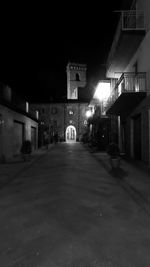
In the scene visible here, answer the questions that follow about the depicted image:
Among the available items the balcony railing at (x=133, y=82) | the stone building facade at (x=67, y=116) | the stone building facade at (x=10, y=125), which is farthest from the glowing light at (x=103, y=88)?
the stone building facade at (x=67, y=116)

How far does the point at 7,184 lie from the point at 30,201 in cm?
250

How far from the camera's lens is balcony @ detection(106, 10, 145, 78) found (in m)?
10.9

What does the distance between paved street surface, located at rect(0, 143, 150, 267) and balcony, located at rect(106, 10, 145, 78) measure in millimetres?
7920

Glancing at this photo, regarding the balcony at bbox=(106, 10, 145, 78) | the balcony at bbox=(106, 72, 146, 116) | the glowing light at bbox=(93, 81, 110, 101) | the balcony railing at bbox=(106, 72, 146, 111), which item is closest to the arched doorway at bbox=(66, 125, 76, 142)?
the glowing light at bbox=(93, 81, 110, 101)

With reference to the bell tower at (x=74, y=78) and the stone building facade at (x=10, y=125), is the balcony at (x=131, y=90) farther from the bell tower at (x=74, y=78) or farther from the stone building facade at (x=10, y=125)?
the bell tower at (x=74, y=78)

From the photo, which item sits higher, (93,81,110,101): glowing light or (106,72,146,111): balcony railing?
(93,81,110,101): glowing light

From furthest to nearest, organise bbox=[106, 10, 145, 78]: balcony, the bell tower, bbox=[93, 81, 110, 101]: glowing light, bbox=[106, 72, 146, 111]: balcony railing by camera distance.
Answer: the bell tower < bbox=[93, 81, 110, 101]: glowing light < bbox=[106, 72, 146, 111]: balcony railing < bbox=[106, 10, 145, 78]: balcony

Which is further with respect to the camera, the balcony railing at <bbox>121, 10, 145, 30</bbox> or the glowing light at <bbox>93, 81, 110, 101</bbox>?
the glowing light at <bbox>93, 81, 110, 101</bbox>

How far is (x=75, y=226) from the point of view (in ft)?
13.1

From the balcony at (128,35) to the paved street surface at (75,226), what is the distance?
7920mm

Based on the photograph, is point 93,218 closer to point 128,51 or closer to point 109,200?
point 109,200

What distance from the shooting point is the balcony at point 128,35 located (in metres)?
10.9

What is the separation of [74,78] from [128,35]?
56.7 m

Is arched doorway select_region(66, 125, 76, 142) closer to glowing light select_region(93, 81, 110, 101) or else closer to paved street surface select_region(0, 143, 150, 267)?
glowing light select_region(93, 81, 110, 101)
